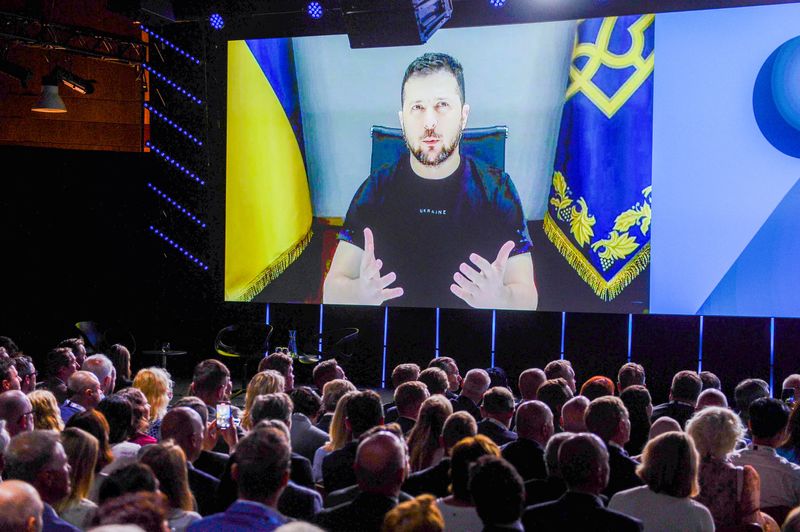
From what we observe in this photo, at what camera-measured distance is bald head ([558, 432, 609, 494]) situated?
2795mm

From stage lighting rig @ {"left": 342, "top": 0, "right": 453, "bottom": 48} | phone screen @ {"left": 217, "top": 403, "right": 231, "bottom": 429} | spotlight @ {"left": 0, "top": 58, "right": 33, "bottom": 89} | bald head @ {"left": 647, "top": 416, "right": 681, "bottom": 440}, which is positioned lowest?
phone screen @ {"left": 217, "top": 403, "right": 231, "bottom": 429}

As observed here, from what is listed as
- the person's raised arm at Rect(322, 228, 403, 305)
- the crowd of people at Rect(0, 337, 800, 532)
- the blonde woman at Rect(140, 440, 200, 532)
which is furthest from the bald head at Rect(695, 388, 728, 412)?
the person's raised arm at Rect(322, 228, 403, 305)

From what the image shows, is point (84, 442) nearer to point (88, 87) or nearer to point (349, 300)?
point (349, 300)

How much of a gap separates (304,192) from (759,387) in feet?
19.3

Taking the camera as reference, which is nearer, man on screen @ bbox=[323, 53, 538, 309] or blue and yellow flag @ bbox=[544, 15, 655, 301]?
blue and yellow flag @ bbox=[544, 15, 655, 301]

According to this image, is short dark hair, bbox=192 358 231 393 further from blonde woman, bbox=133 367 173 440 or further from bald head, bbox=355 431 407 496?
bald head, bbox=355 431 407 496

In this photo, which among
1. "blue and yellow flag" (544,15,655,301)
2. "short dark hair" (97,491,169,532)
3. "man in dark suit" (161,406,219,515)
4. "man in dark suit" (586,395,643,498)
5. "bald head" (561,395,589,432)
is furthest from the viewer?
"blue and yellow flag" (544,15,655,301)

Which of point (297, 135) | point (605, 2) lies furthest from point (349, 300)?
point (605, 2)

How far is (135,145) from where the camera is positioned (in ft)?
43.0

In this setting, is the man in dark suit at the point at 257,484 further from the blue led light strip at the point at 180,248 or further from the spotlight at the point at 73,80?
the spotlight at the point at 73,80

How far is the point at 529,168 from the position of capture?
920 cm

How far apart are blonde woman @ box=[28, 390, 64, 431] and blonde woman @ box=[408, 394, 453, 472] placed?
1699 millimetres

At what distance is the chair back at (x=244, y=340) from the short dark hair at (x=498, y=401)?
5.44 metres

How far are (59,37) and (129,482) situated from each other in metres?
10.6
